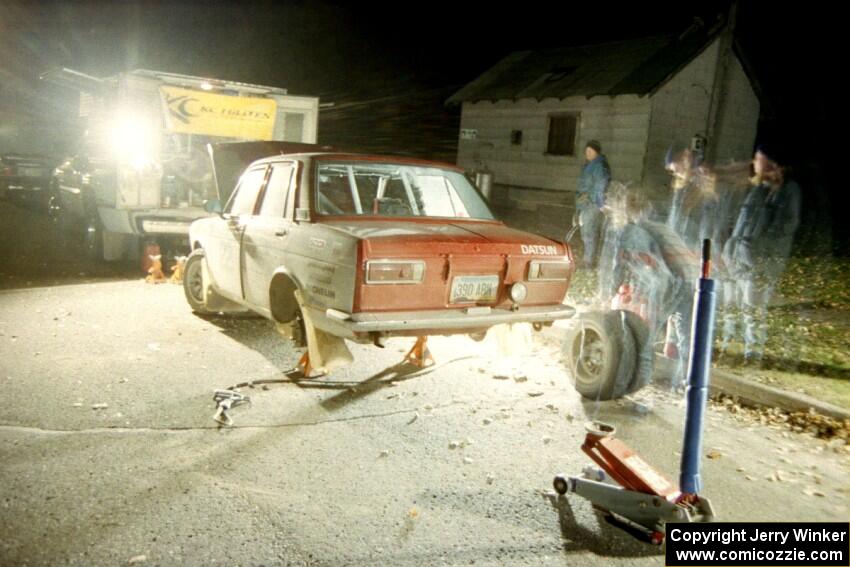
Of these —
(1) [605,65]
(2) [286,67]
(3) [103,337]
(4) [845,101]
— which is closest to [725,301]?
(3) [103,337]

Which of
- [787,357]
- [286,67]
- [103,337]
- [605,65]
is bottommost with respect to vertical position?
[103,337]

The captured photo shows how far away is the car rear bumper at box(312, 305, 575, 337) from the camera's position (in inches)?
176

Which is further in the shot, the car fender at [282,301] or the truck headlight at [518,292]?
the car fender at [282,301]

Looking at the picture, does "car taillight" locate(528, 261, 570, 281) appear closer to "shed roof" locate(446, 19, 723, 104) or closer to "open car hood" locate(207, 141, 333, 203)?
"open car hood" locate(207, 141, 333, 203)

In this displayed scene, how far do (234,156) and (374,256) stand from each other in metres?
6.05

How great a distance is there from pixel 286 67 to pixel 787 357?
4078 centimetres

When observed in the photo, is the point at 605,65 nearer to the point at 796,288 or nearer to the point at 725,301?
the point at 796,288

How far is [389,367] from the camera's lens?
5887 mm

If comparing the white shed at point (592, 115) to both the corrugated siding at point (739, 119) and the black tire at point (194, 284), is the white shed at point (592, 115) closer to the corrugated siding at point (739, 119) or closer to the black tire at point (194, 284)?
the corrugated siding at point (739, 119)

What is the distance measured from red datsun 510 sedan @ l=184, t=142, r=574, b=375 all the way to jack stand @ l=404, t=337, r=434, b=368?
1cm

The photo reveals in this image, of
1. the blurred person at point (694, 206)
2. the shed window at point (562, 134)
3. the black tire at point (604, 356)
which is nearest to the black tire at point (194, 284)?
the black tire at point (604, 356)

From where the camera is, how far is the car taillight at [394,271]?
446 cm

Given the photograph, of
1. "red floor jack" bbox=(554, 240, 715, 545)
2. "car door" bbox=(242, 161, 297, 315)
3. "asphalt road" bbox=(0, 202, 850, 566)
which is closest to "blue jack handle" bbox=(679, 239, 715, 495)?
"red floor jack" bbox=(554, 240, 715, 545)

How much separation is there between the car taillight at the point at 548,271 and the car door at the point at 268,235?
1950mm
